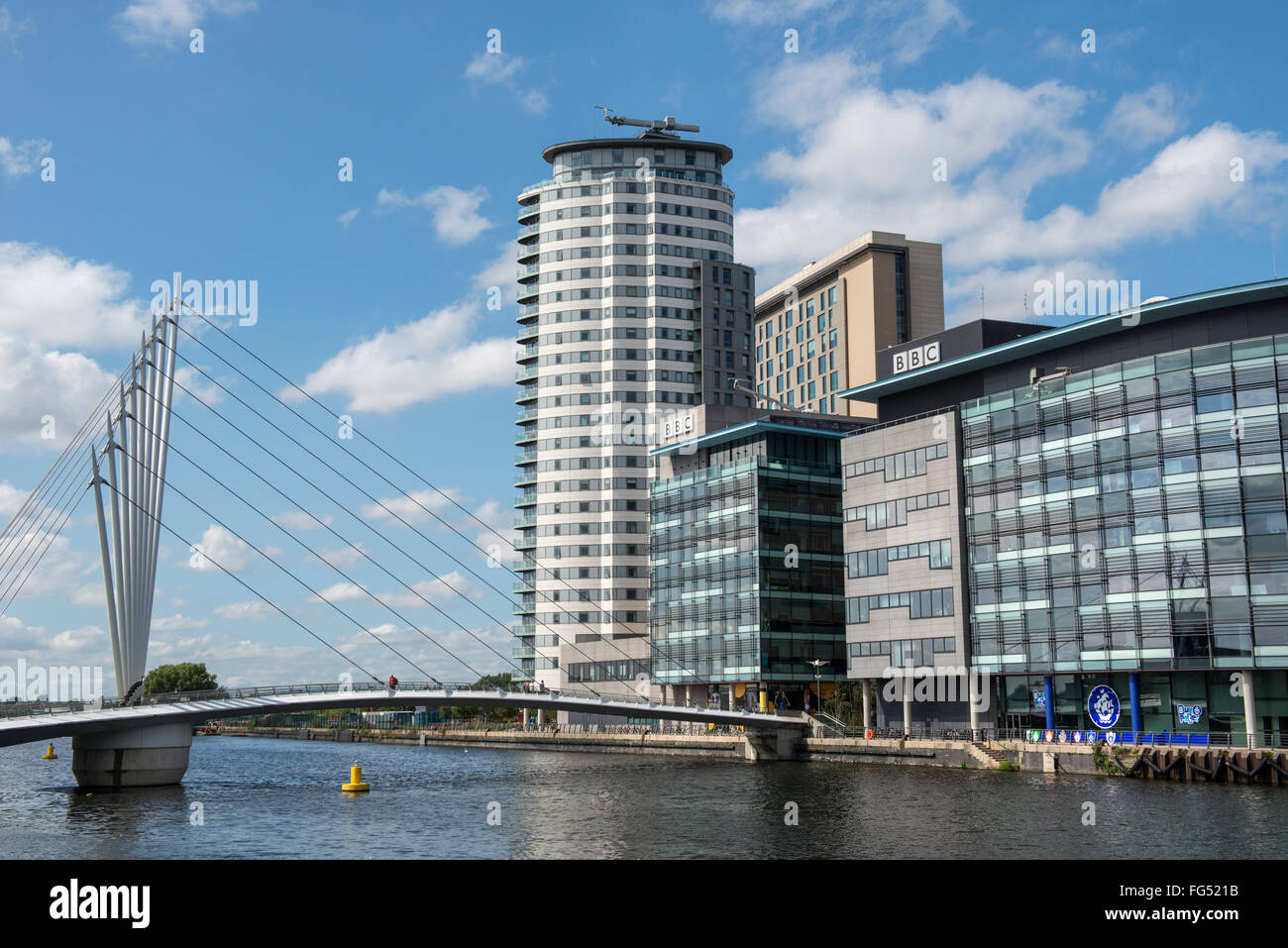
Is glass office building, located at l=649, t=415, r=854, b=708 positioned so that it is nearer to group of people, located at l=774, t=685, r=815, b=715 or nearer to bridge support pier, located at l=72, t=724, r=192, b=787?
group of people, located at l=774, t=685, r=815, b=715

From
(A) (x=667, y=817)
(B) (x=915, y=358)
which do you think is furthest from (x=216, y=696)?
(B) (x=915, y=358)

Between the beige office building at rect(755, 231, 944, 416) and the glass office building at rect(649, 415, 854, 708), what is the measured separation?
46.4 m

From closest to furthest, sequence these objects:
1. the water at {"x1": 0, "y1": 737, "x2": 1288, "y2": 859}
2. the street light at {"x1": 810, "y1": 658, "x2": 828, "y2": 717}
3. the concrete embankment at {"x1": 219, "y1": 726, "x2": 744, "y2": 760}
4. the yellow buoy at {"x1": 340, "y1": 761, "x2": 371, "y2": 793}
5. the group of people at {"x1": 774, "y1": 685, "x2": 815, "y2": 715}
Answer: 1. the water at {"x1": 0, "y1": 737, "x2": 1288, "y2": 859}
2. the yellow buoy at {"x1": 340, "y1": 761, "x2": 371, "y2": 793}
3. the group of people at {"x1": 774, "y1": 685, "x2": 815, "y2": 715}
4. the concrete embankment at {"x1": 219, "y1": 726, "x2": 744, "y2": 760}
5. the street light at {"x1": 810, "y1": 658, "x2": 828, "y2": 717}

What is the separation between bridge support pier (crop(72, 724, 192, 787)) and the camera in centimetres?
6812

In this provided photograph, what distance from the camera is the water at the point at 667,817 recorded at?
4266cm

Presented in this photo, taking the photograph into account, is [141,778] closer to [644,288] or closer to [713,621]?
[713,621]

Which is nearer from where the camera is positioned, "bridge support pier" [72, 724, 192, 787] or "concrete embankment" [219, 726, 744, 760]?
"bridge support pier" [72, 724, 192, 787]

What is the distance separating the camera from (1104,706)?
79.9m

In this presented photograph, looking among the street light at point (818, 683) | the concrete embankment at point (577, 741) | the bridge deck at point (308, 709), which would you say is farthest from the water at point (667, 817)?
the street light at point (818, 683)

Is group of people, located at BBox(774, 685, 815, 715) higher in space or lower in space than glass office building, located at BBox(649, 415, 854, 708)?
lower

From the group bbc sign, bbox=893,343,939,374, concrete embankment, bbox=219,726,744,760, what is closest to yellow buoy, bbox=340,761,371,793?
concrete embankment, bbox=219,726,744,760

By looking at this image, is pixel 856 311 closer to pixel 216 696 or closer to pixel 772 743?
pixel 772 743

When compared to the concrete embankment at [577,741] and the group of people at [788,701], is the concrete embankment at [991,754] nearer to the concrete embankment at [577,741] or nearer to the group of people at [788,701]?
the concrete embankment at [577,741]

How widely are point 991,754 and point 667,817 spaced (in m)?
33.0
